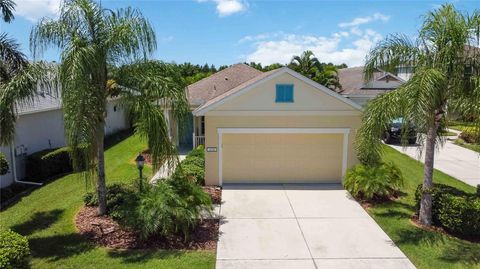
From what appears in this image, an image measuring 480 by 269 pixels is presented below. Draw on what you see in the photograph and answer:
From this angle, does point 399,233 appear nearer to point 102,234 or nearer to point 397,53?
point 397,53

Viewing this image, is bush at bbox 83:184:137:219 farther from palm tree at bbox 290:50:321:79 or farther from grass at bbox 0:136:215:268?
palm tree at bbox 290:50:321:79

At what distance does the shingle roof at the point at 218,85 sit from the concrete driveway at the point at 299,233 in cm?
776

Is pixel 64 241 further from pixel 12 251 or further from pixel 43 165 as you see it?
pixel 43 165

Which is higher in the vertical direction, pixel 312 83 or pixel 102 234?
pixel 312 83

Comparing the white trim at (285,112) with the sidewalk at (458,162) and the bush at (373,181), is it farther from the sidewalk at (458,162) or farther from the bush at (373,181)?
the sidewalk at (458,162)

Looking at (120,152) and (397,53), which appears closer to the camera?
(397,53)

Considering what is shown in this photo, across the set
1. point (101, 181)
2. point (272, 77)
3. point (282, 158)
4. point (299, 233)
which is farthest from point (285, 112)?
point (101, 181)

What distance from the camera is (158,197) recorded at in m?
8.96

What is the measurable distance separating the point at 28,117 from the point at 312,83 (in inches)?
455

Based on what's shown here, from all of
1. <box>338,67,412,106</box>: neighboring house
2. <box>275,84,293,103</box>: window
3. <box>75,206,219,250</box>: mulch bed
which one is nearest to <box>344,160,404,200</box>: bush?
<box>275,84,293,103</box>: window

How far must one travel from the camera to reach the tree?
8016mm

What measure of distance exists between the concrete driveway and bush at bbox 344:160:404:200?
0.47m

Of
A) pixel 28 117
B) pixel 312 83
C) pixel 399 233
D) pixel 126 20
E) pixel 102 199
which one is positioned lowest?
pixel 399 233

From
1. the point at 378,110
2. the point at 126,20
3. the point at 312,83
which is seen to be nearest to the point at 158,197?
the point at 126,20
